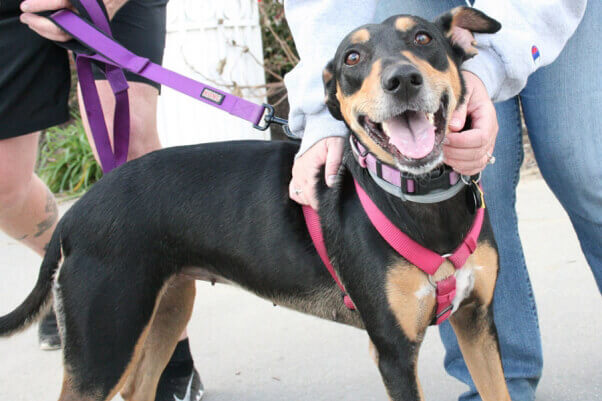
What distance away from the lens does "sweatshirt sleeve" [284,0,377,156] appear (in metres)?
2.42

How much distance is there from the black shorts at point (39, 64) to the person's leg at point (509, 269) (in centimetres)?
113

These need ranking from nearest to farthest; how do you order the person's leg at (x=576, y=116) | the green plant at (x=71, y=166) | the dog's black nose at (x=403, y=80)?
the dog's black nose at (x=403, y=80) → the person's leg at (x=576, y=116) → the green plant at (x=71, y=166)

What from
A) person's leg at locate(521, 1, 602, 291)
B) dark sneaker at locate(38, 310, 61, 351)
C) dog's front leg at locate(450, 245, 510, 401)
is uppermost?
person's leg at locate(521, 1, 602, 291)

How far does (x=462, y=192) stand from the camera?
2227 mm

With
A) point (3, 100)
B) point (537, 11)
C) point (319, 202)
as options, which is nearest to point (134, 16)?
point (3, 100)

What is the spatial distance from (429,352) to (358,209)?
1.48 m

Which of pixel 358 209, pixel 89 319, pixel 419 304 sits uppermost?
pixel 358 209

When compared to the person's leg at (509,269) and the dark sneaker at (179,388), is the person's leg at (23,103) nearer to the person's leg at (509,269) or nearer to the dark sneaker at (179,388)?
the dark sneaker at (179,388)

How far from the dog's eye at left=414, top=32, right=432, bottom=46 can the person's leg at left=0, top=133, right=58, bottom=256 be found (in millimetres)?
1896

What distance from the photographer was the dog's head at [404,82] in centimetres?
194

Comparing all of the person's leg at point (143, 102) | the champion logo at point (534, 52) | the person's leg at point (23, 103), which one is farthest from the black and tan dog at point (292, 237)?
the person's leg at point (23, 103)

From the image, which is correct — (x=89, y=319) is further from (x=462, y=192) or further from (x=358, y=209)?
(x=462, y=192)

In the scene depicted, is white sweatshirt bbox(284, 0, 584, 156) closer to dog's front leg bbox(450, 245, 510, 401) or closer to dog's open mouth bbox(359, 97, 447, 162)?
dog's open mouth bbox(359, 97, 447, 162)

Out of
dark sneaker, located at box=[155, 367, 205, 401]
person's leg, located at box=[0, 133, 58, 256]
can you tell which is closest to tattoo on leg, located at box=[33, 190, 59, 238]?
person's leg, located at box=[0, 133, 58, 256]
